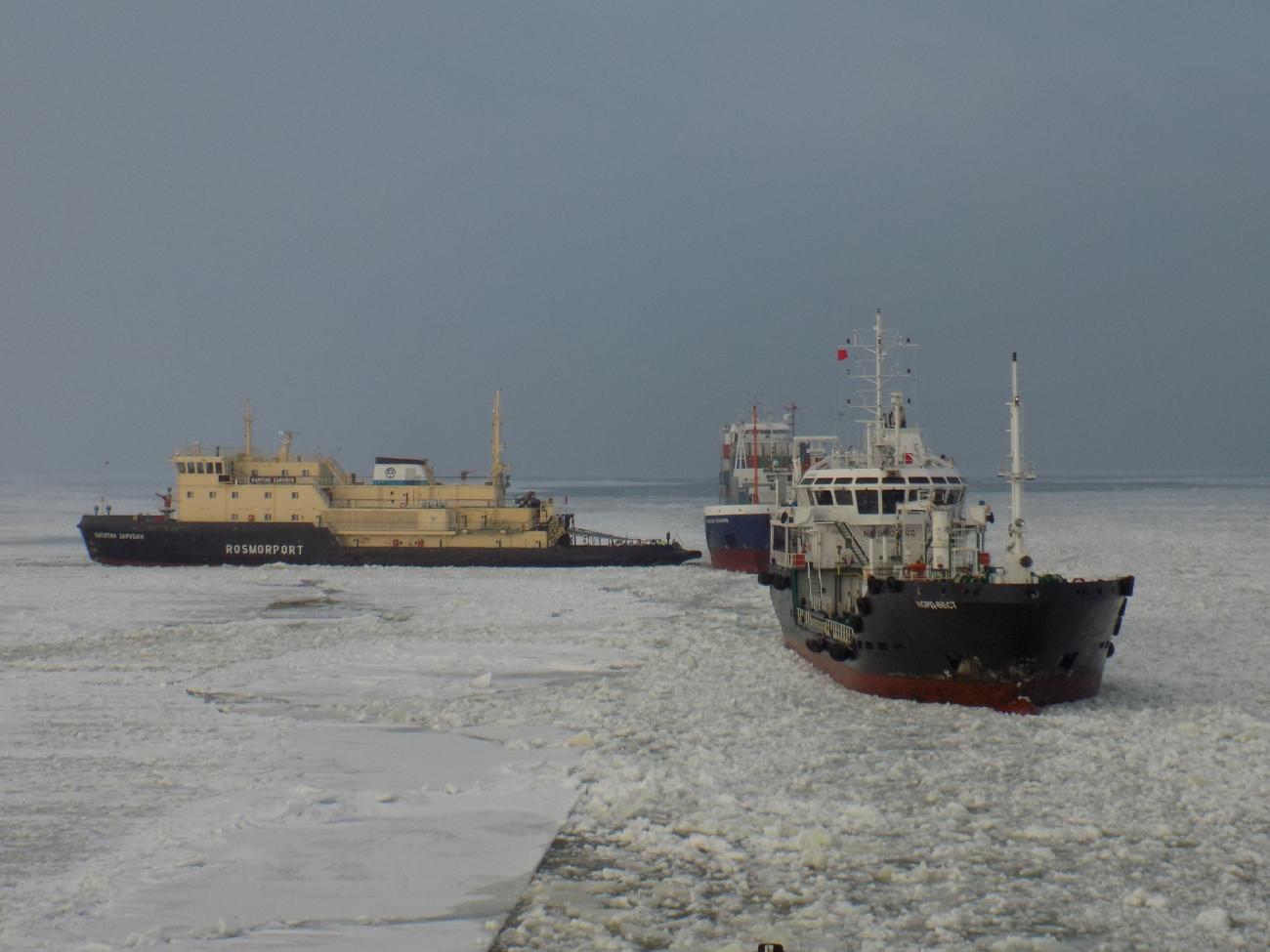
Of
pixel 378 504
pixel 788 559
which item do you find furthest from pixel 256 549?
pixel 788 559

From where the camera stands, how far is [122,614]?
28156 mm

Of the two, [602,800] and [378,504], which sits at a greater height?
[378,504]

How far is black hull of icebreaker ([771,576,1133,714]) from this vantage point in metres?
15.2

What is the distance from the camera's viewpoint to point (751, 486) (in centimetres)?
5228

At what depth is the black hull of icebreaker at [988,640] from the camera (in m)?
15.2

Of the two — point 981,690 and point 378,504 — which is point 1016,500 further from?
point 378,504

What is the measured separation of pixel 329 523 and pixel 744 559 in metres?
17.5

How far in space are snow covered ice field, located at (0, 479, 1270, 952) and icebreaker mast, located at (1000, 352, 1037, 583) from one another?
218cm

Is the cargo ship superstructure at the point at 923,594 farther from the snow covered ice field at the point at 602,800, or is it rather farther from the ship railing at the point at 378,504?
the ship railing at the point at 378,504

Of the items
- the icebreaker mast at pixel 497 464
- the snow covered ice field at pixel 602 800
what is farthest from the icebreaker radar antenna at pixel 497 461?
the snow covered ice field at pixel 602 800

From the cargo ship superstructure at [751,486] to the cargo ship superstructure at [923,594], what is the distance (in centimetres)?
540

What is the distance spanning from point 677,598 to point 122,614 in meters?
15.1

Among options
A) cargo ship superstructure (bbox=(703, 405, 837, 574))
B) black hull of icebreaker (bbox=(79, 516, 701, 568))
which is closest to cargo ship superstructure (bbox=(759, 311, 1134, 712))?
cargo ship superstructure (bbox=(703, 405, 837, 574))

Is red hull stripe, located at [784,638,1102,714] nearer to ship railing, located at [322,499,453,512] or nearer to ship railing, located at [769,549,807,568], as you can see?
ship railing, located at [769,549,807,568]
